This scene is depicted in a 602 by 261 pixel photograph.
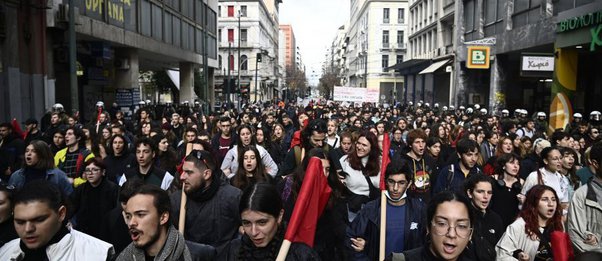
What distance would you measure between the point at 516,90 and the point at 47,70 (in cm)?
2693

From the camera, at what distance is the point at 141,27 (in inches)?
966

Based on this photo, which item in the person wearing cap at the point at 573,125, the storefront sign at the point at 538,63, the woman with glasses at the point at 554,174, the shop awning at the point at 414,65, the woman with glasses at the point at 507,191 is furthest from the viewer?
the shop awning at the point at 414,65

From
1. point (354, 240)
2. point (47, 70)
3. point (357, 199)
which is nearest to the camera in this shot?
point (354, 240)

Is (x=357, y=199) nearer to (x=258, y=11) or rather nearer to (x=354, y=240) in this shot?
(x=354, y=240)

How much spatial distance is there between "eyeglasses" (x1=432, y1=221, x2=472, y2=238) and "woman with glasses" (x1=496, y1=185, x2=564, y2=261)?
146 centimetres

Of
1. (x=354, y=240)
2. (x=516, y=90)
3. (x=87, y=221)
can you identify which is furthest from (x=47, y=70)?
(x=516, y=90)

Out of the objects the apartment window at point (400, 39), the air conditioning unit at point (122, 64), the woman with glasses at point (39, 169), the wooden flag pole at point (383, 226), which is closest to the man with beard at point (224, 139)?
the woman with glasses at point (39, 169)

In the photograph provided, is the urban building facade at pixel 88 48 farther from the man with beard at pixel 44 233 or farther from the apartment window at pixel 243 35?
the apartment window at pixel 243 35

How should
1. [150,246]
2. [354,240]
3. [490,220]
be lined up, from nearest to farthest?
[150,246] → [354,240] → [490,220]

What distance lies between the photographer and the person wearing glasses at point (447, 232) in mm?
2961

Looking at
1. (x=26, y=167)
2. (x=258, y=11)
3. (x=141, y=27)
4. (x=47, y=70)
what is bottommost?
(x=26, y=167)

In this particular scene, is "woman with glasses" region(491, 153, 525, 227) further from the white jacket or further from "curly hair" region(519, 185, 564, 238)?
the white jacket

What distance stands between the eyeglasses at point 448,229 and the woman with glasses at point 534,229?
146 centimetres

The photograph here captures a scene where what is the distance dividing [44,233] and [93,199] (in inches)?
101
